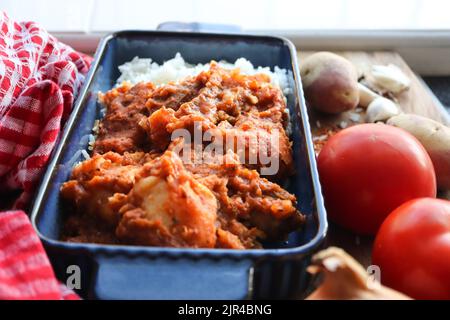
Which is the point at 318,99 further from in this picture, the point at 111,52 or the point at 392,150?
the point at 111,52

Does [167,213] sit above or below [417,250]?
above

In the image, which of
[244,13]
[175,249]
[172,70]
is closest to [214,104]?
[172,70]

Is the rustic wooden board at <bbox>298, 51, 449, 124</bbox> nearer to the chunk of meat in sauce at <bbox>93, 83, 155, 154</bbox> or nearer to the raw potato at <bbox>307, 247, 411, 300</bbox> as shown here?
the chunk of meat in sauce at <bbox>93, 83, 155, 154</bbox>

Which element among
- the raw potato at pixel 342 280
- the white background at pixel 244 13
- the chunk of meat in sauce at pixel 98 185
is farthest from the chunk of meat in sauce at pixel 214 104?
the white background at pixel 244 13

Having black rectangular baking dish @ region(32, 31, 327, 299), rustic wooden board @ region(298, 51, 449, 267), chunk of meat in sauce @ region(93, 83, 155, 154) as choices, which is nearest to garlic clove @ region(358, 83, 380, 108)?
rustic wooden board @ region(298, 51, 449, 267)

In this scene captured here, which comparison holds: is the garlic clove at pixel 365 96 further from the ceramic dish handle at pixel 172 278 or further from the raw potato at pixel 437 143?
the ceramic dish handle at pixel 172 278

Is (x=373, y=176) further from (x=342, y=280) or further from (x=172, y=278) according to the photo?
(x=172, y=278)
